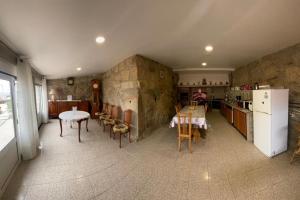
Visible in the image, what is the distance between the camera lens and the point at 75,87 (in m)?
7.88

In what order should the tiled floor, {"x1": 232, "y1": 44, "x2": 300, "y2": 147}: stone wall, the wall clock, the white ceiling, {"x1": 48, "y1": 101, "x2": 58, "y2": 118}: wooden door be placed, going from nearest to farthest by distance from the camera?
the white ceiling
the tiled floor
{"x1": 232, "y1": 44, "x2": 300, "y2": 147}: stone wall
{"x1": 48, "y1": 101, "x2": 58, "y2": 118}: wooden door
the wall clock

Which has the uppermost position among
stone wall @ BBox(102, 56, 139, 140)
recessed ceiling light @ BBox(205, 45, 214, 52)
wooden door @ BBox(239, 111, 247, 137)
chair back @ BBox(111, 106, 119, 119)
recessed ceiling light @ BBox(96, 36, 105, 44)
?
recessed ceiling light @ BBox(205, 45, 214, 52)

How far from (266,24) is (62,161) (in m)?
4.23

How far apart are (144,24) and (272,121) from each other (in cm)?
286

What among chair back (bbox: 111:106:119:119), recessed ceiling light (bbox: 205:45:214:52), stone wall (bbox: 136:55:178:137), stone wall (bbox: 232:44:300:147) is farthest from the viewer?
chair back (bbox: 111:106:119:119)

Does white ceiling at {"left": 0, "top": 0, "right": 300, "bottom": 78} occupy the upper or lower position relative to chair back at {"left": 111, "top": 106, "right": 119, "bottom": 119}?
upper

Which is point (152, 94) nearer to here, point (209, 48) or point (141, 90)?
point (141, 90)

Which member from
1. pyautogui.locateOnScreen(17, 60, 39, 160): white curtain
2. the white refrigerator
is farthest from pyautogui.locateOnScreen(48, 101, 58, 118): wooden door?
the white refrigerator

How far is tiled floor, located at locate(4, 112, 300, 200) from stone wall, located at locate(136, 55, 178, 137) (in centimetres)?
97

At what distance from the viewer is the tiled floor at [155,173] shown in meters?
2.03

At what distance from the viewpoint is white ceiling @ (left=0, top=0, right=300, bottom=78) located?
183 cm

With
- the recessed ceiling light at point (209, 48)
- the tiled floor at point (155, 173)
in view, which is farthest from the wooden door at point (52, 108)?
the recessed ceiling light at point (209, 48)

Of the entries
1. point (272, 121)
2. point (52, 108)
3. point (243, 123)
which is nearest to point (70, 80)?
point (52, 108)

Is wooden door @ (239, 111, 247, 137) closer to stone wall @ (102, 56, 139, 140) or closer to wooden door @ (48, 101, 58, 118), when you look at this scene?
stone wall @ (102, 56, 139, 140)
